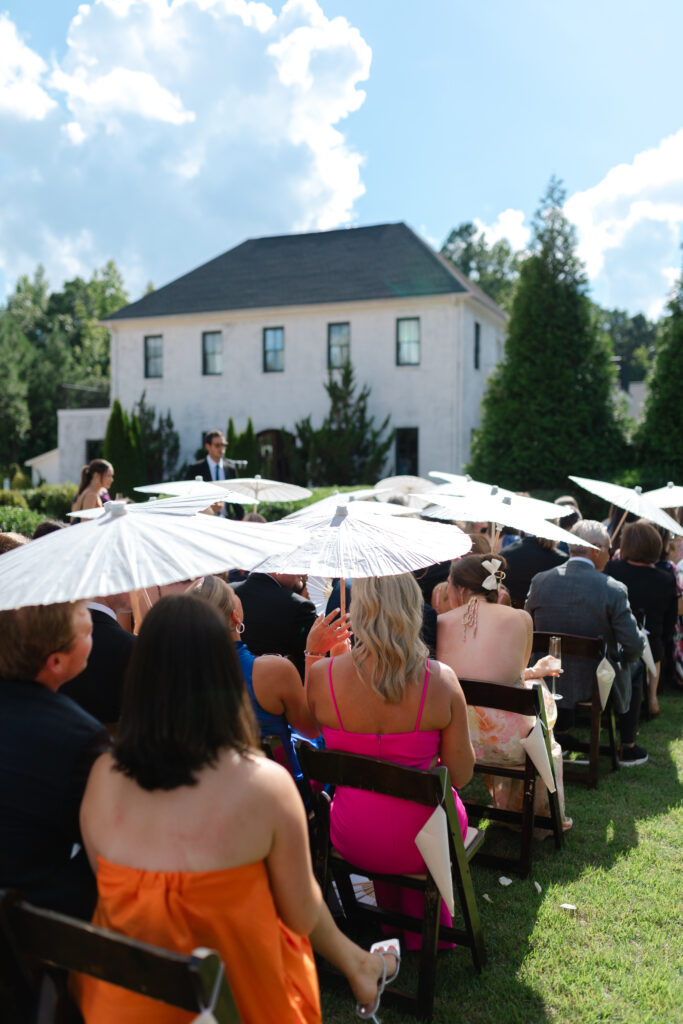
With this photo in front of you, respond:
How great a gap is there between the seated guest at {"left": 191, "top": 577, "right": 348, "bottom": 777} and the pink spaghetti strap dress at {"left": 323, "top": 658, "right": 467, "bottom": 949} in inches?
9.8

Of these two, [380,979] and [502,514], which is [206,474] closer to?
[502,514]

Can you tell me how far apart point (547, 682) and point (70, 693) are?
425 centimetres

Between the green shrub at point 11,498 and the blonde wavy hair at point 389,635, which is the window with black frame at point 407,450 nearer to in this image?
the green shrub at point 11,498

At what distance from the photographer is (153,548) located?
8.91 feet

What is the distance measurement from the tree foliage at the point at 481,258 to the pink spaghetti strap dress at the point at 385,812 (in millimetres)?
59163

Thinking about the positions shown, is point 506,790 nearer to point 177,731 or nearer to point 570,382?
point 177,731

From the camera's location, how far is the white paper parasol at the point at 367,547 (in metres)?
3.65

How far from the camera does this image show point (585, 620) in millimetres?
6195

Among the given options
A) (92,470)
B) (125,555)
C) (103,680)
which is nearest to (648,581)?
(103,680)

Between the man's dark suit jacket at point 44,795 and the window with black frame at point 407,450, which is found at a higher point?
the window with black frame at point 407,450

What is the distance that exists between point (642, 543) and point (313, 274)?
23.5m

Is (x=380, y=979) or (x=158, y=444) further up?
(x=158, y=444)

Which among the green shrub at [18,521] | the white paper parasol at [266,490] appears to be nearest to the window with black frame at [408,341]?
the green shrub at [18,521]

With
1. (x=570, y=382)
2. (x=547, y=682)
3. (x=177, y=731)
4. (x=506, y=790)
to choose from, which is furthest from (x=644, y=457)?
(x=177, y=731)
